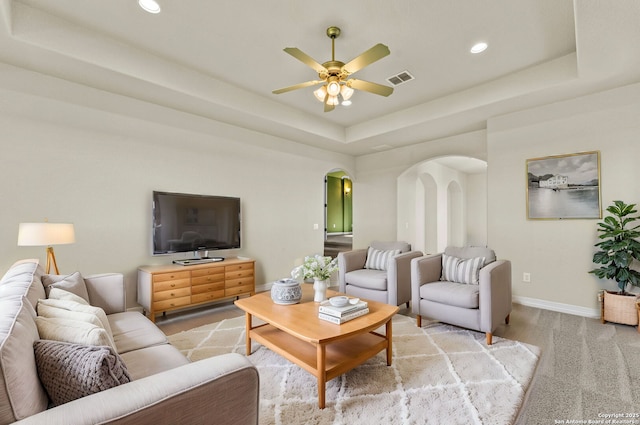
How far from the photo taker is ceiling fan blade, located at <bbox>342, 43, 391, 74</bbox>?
2139 millimetres

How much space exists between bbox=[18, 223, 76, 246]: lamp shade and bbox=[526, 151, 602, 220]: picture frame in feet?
17.1

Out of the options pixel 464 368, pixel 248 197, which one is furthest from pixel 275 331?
pixel 248 197

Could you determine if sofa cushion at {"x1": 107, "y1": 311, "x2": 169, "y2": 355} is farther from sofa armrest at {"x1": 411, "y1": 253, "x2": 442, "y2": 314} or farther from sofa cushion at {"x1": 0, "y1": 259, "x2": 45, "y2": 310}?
sofa armrest at {"x1": 411, "y1": 253, "x2": 442, "y2": 314}

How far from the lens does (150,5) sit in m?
2.39

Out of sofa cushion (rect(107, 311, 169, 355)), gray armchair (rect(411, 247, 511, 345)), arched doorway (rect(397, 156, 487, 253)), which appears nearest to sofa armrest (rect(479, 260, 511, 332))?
gray armchair (rect(411, 247, 511, 345))

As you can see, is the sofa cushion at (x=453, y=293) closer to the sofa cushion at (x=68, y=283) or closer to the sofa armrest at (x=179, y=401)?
the sofa armrest at (x=179, y=401)

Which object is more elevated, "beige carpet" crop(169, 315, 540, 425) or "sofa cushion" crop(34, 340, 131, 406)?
"sofa cushion" crop(34, 340, 131, 406)

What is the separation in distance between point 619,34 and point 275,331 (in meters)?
3.63

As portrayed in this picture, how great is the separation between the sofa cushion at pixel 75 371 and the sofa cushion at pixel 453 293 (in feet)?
9.14

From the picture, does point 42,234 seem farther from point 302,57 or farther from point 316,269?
point 302,57

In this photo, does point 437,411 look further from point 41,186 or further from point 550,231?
point 41,186

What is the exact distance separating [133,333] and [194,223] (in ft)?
6.94

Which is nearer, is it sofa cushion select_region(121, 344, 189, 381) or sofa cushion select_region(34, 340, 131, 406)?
sofa cushion select_region(34, 340, 131, 406)

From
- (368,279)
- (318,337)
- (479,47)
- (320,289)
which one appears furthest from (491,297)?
(479,47)
